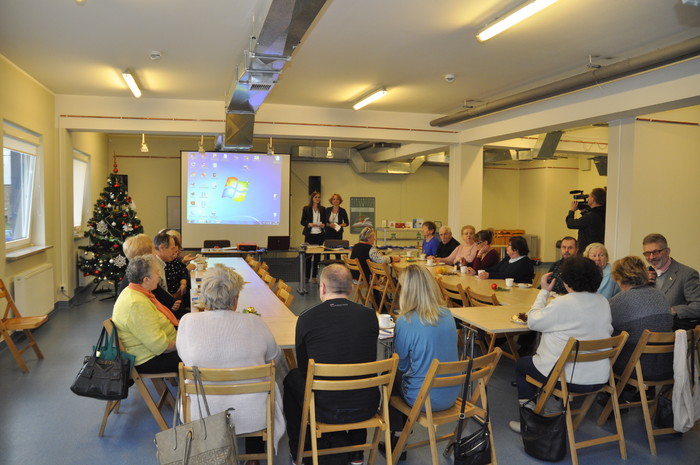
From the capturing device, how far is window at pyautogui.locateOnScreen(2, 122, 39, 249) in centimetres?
597

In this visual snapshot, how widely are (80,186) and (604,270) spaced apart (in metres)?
8.88

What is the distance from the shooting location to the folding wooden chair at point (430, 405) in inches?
103

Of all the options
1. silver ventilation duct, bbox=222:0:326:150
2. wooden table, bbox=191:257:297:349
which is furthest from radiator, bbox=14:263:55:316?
silver ventilation duct, bbox=222:0:326:150

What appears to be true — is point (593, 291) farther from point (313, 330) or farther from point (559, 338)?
point (313, 330)

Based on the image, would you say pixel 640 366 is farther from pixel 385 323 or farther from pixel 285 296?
pixel 285 296

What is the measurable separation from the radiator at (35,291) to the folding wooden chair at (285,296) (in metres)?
3.19

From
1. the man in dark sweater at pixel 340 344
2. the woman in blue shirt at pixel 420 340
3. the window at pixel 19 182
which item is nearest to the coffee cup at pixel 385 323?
the woman in blue shirt at pixel 420 340

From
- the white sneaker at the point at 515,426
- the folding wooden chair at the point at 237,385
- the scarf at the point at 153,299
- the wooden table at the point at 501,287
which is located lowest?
the white sneaker at the point at 515,426

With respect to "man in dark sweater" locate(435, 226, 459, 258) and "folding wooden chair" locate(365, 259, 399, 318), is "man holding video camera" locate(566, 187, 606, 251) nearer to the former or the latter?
"man in dark sweater" locate(435, 226, 459, 258)

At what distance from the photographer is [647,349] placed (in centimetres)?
327

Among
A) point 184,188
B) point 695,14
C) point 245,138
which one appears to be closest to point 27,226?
point 245,138

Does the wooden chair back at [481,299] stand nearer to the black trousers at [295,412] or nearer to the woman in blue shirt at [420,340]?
the woman in blue shirt at [420,340]

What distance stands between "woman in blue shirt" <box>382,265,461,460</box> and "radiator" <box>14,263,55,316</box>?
477 cm

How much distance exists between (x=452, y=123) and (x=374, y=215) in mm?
6224
